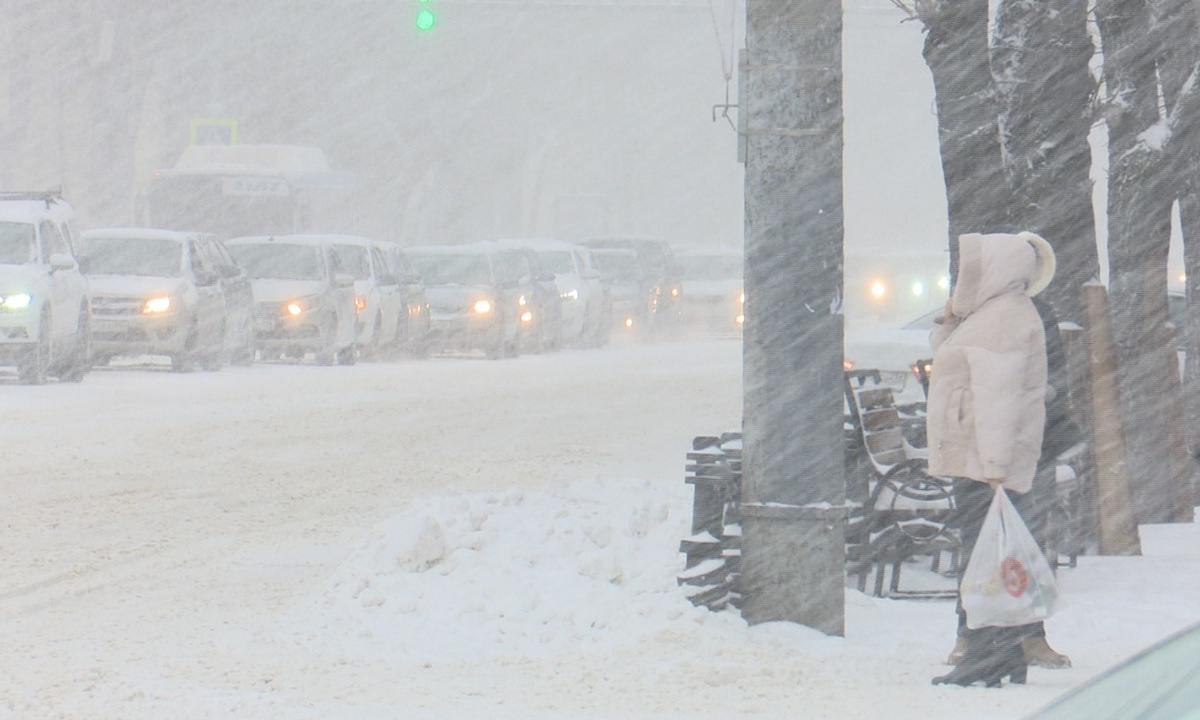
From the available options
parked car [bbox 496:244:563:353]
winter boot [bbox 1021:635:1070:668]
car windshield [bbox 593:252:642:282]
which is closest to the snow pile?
winter boot [bbox 1021:635:1070:668]

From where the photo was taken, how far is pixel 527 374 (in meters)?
25.2

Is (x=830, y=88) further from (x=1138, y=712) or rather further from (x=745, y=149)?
(x=1138, y=712)

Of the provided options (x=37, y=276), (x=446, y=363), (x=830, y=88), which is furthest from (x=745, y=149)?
(x=446, y=363)

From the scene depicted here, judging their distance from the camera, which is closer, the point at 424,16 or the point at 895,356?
the point at 895,356

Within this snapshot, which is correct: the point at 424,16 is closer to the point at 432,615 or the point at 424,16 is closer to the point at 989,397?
the point at 432,615

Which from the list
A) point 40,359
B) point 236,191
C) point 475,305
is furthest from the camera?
point 236,191

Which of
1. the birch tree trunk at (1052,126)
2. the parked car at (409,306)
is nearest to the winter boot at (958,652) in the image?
the birch tree trunk at (1052,126)

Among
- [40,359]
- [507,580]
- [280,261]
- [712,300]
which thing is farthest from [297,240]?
[507,580]

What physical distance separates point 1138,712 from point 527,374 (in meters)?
22.8

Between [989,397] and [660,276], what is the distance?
3151cm

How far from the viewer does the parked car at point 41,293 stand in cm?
1991

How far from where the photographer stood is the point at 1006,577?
21.2ft

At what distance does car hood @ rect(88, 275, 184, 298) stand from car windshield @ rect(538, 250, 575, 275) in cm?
1125

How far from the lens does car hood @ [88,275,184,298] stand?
2269 centimetres
